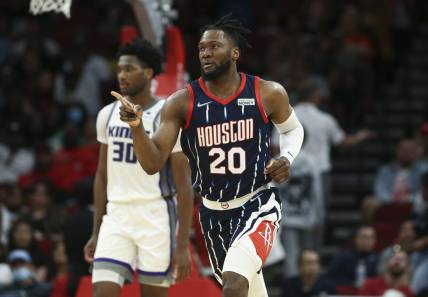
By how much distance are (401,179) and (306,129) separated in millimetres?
A: 1585

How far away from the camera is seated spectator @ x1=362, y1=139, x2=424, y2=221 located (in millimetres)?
14422

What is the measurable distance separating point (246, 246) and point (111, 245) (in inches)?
49.6

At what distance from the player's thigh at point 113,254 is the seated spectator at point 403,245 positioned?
494 cm

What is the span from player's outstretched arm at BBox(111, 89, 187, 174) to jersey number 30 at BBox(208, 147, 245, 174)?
29cm

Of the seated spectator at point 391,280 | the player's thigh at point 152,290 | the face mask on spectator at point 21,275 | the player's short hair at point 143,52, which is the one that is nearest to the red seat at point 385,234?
the seated spectator at point 391,280

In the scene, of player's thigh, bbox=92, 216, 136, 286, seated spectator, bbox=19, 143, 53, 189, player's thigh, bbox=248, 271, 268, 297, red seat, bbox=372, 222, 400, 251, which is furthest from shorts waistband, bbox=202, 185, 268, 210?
seated spectator, bbox=19, 143, 53, 189

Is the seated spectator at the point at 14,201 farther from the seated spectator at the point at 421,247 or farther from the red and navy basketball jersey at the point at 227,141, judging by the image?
the red and navy basketball jersey at the point at 227,141

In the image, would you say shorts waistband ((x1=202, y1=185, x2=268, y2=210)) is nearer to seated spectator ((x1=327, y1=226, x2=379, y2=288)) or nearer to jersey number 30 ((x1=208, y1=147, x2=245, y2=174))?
jersey number 30 ((x1=208, y1=147, x2=245, y2=174))

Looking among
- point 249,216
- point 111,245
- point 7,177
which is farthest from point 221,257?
point 7,177

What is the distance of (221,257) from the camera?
7801 millimetres

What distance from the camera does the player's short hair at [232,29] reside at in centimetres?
781

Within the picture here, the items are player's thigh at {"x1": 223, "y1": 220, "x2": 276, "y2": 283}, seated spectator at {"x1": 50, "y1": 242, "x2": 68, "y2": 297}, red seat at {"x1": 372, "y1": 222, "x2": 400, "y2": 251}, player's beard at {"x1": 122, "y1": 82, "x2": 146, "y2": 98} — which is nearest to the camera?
player's thigh at {"x1": 223, "y1": 220, "x2": 276, "y2": 283}

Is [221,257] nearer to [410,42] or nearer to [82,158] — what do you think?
[82,158]

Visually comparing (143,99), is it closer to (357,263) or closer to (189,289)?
(189,289)
